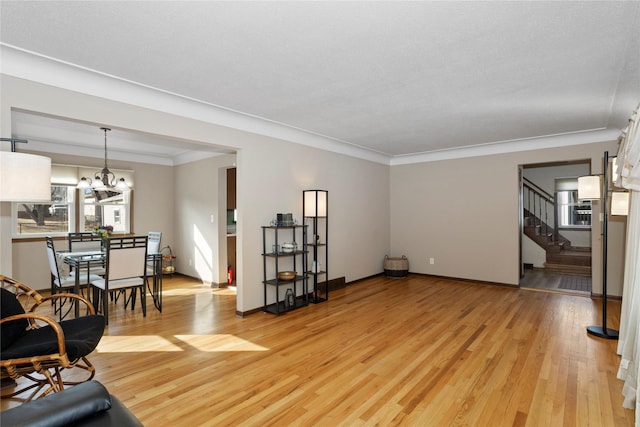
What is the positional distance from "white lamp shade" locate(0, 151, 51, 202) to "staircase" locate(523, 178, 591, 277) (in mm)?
8788

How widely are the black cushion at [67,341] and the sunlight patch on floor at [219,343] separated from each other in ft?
3.40

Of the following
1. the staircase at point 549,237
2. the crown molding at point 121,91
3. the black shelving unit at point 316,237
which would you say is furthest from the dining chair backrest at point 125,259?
the staircase at point 549,237

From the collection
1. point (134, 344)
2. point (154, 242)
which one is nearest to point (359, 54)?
point (134, 344)

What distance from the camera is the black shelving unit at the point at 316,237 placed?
16.2 ft

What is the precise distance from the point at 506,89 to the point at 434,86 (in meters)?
0.75

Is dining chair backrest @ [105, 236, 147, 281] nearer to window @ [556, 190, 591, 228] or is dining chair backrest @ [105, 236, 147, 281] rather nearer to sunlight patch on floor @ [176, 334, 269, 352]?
sunlight patch on floor @ [176, 334, 269, 352]

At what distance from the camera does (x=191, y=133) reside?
3701 mm

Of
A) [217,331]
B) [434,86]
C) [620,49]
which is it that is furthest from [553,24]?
[217,331]

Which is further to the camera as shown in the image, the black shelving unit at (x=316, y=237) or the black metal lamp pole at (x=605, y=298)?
the black shelving unit at (x=316, y=237)

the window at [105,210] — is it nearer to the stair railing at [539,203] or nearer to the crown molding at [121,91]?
the crown molding at [121,91]

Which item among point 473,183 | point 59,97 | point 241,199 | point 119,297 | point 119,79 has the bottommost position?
point 119,297

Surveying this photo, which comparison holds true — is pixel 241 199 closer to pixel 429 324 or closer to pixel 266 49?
pixel 266 49

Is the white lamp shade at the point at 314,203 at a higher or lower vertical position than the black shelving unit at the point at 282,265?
higher

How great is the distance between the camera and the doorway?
753cm
